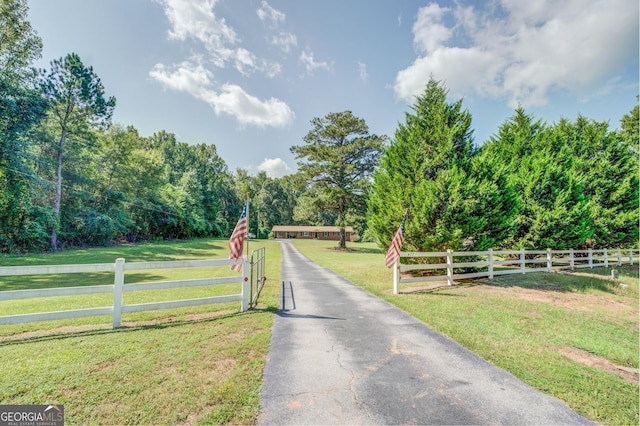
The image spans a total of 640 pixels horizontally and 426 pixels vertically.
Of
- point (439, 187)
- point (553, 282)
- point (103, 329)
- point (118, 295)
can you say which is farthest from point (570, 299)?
point (103, 329)

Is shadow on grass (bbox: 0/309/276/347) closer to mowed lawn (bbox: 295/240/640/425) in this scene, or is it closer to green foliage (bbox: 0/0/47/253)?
mowed lawn (bbox: 295/240/640/425)

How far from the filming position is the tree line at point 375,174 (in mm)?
11914

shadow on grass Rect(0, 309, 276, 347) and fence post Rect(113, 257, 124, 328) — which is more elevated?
fence post Rect(113, 257, 124, 328)

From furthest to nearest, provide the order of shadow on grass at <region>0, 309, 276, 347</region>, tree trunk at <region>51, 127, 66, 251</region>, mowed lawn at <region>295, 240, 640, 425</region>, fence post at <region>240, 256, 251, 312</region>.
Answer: tree trunk at <region>51, 127, 66, 251</region>
fence post at <region>240, 256, 251, 312</region>
shadow on grass at <region>0, 309, 276, 347</region>
mowed lawn at <region>295, 240, 640, 425</region>

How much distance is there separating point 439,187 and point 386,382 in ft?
30.2

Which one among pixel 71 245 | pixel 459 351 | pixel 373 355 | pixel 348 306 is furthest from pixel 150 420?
pixel 71 245

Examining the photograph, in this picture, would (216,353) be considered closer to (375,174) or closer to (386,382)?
(386,382)

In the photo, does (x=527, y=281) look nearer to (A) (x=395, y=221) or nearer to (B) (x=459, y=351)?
(A) (x=395, y=221)

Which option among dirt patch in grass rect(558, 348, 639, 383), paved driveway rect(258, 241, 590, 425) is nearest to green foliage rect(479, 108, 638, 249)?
dirt patch in grass rect(558, 348, 639, 383)

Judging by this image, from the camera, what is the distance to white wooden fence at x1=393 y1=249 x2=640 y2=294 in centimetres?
993

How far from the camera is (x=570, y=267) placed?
1547 cm

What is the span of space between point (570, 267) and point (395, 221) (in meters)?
11.4

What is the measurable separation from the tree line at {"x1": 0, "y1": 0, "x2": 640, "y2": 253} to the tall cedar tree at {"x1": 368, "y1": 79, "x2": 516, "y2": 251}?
6 cm

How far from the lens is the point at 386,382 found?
3.56 metres
